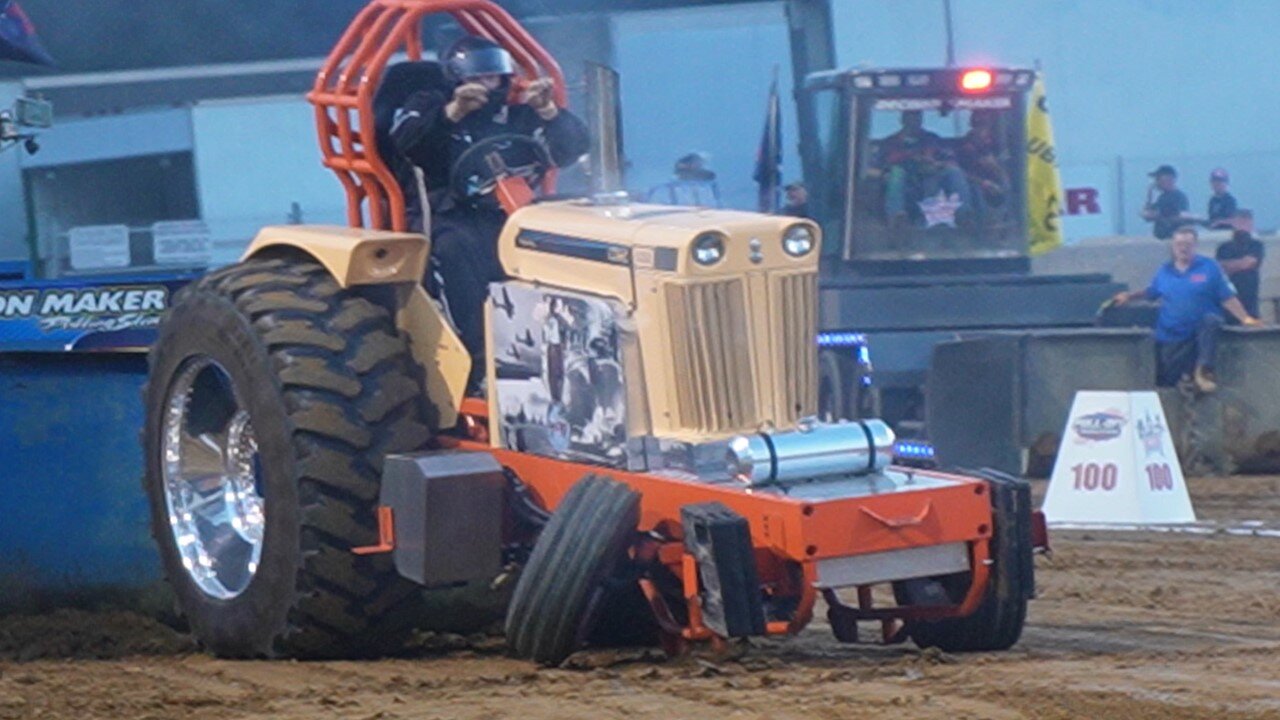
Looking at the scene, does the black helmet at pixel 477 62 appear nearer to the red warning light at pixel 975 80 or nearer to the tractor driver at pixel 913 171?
the tractor driver at pixel 913 171

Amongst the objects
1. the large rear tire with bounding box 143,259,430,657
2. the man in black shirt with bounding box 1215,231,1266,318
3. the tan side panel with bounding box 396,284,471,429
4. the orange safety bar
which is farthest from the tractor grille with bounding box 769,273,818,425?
the man in black shirt with bounding box 1215,231,1266,318

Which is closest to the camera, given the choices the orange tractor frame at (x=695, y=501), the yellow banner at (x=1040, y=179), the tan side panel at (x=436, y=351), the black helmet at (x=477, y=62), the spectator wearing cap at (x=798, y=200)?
the orange tractor frame at (x=695, y=501)

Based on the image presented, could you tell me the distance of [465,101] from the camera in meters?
7.23

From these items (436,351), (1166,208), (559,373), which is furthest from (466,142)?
(1166,208)

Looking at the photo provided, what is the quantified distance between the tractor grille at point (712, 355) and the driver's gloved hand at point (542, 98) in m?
1.11

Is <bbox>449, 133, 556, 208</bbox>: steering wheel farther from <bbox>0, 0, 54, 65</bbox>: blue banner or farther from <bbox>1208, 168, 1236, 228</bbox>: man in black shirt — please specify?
<bbox>1208, 168, 1236, 228</bbox>: man in black shirt

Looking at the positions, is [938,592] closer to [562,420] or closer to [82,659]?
[562,420]

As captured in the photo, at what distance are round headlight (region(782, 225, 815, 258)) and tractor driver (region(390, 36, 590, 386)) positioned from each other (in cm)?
98

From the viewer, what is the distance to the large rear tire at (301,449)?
6840 mm

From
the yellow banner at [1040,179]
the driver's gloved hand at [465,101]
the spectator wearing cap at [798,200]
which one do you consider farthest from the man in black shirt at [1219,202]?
the driver's gloved hand at [465,101]

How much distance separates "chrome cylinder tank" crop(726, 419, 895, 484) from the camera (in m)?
6.41

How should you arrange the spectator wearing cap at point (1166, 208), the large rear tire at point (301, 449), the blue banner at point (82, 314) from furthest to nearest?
the spectator wearing cap at point (1166, 208) < the blue banner at point (82, 314) < the large rear tire at point (301, 449)

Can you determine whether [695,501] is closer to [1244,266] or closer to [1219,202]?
[1244,266]

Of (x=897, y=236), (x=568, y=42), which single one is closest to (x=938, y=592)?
(x=897, y=236)
